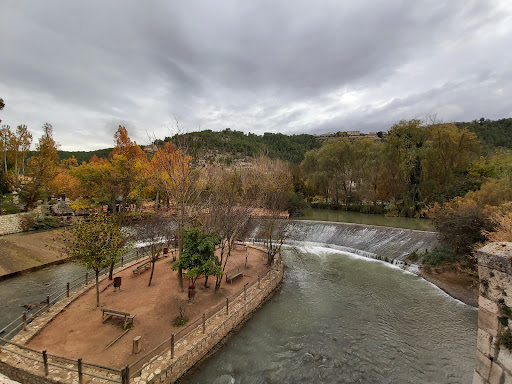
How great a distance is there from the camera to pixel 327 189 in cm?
4725

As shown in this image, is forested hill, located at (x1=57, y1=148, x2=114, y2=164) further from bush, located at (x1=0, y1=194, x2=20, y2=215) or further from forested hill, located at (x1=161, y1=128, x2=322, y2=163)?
bush, located at (x1=0, y1=194, x2=20, y2=215)

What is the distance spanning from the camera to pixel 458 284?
15297mm

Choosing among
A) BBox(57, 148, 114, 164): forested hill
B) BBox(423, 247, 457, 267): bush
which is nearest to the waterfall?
BBox(423, 247, 457, 267): bush

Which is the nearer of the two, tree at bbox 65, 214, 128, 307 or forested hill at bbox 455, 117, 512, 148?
tree at bbox 65, 214, 128, 307

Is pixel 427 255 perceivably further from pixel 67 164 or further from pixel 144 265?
pixel 67 164

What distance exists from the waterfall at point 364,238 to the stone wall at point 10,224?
81.8 ft

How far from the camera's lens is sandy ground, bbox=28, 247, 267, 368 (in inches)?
339

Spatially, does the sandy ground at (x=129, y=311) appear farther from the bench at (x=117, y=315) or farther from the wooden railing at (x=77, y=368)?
the wooden railing at (x=77, y=368)

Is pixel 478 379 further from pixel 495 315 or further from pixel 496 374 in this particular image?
pixel 495 315

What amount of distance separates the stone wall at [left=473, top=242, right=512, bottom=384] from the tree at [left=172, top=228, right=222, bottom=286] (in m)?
9.05

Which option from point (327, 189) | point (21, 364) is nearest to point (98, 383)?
point (21, 364)

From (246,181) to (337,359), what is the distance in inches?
1234

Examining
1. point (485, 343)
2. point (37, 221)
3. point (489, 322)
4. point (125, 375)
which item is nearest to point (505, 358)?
point (485, 343)

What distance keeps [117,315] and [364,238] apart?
67.2ft
